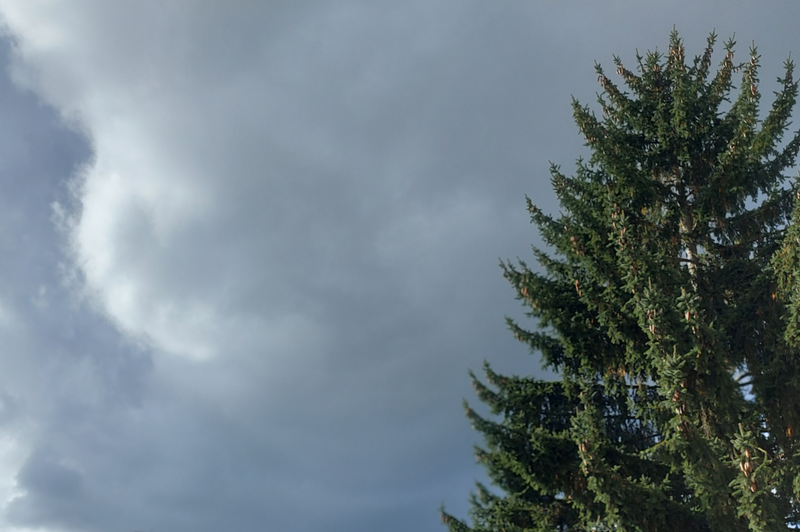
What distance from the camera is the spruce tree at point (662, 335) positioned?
31.5ft

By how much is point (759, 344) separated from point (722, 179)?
3.92 meters

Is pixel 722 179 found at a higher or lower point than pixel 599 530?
higher

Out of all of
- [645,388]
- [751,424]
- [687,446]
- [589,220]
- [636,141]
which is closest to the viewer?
[687,446]

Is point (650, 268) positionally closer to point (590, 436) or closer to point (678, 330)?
point (678, 330)

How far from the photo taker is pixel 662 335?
971 cm

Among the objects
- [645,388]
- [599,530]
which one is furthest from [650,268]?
[599,530]

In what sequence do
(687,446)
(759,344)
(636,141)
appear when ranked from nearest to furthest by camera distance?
(687,446) < (759,344) < (636,141)

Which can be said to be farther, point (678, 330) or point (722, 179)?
point (722, 179)

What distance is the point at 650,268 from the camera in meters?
11.2

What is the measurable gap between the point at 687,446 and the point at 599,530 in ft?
8.25

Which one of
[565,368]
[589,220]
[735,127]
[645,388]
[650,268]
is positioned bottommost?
[645,388]

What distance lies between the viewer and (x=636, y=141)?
15.3m

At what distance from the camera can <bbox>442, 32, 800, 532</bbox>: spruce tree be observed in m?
9.60

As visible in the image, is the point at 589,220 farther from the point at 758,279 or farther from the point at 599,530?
the point at 599,530
